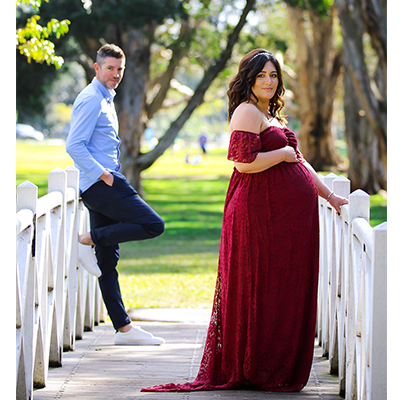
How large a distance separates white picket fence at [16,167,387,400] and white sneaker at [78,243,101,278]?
6 cm

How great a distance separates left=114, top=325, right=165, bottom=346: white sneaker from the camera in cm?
525

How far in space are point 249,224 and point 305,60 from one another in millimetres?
26328

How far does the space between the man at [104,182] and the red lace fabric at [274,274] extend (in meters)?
1.24

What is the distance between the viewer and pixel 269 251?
3908mm

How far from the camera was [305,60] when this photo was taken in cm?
2908

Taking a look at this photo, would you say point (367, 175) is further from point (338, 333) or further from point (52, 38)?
point (338, 333)

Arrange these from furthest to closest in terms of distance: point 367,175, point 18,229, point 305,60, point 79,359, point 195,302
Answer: point 305,60
point 367,175
point 195,302
point 79,359
point 18,229

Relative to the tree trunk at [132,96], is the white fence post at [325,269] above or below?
below

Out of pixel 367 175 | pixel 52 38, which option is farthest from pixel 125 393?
pixel 367 175

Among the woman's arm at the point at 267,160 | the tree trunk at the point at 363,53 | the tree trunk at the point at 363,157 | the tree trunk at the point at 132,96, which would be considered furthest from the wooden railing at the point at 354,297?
the tree trunk at the point at 363,157

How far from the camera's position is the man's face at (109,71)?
16.5ft

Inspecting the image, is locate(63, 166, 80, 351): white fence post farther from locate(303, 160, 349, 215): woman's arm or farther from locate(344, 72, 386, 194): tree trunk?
locate(344, 72, 386, 194): tree trunk

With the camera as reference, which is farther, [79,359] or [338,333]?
[79,359]

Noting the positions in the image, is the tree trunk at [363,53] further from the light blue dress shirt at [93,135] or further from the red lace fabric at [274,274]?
the red lace fabric at [274,274]
